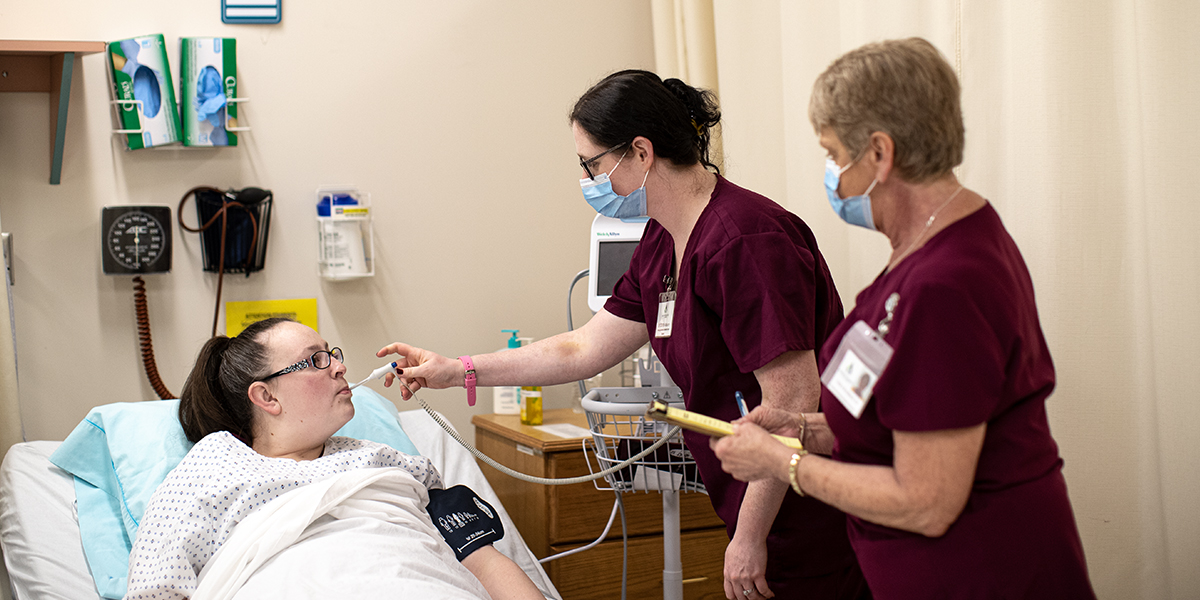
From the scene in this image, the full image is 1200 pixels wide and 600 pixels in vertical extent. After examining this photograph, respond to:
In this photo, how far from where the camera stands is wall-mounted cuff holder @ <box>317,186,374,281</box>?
2.49 m

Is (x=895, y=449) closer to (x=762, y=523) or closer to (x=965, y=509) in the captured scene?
(x=965, y=509)

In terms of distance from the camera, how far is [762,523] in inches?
52.9

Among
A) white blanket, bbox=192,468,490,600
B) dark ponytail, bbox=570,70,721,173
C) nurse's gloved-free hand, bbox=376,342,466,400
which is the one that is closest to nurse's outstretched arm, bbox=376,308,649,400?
nurse's gloved-free hand, bbox=376,342,466,400

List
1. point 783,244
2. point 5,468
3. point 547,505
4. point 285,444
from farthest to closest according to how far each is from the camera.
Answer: point 547,505, point 5,468, point 285,444, point 783,244

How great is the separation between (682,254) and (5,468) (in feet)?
5.16

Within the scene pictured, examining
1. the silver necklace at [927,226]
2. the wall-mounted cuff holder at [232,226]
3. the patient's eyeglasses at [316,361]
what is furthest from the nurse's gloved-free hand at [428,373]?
the silver necklace at [927,226]

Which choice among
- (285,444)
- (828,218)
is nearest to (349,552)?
(285,444)

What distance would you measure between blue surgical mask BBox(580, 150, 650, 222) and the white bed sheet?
864 millimetres

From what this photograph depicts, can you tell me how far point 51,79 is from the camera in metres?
2.29

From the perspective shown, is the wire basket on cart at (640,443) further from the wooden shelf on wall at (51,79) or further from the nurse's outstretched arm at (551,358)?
the wooden shelf on wall at (51,79)

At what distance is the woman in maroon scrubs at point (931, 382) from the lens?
876 millimetres

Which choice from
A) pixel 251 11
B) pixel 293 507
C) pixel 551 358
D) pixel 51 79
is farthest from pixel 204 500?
pixel 251 11

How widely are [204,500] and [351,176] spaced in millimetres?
1249

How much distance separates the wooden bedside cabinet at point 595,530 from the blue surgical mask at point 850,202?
131 cm
